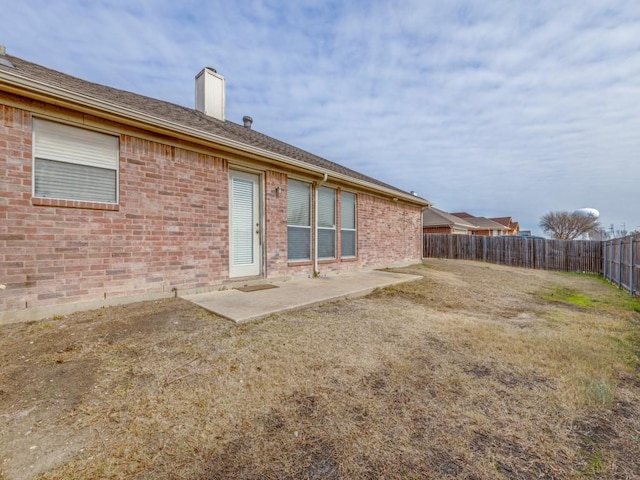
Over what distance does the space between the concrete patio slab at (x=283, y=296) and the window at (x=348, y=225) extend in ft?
4.76

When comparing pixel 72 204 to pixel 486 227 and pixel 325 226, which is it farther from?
pixel 486 227

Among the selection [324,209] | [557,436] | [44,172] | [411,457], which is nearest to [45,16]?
[44,172]

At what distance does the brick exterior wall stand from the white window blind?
0.85 ft

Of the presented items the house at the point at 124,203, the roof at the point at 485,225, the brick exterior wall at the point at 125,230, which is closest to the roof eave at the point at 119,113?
the house at the point at 124,203

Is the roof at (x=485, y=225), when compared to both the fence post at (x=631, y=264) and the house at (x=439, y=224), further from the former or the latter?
the fence post at (x=631, y=264)

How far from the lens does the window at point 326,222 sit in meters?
7.60

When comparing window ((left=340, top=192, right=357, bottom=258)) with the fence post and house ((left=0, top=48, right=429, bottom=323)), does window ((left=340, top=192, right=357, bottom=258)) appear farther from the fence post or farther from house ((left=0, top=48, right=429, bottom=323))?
the fence post

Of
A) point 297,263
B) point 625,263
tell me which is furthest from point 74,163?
point 625,263

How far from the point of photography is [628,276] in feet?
27.0

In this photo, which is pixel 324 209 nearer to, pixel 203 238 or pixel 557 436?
pixel 203 238

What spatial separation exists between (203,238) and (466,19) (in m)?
7.92

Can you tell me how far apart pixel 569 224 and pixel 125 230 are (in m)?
41.6

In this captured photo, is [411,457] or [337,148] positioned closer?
[411,457]

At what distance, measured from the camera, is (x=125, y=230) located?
434 cm
